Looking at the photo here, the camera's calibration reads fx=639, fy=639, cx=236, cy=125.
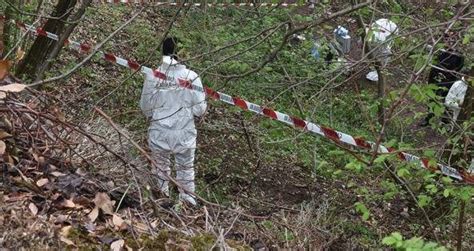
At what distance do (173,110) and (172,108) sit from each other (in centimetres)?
2

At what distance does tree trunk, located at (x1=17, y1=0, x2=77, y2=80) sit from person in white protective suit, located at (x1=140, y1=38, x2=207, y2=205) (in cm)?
112

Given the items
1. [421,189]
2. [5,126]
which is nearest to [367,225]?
[421,189]

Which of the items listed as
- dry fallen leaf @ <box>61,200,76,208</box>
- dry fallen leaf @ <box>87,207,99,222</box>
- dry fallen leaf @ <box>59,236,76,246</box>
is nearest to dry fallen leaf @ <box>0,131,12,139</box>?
dry fallen leaf @ <box>61,200,76,208</box>

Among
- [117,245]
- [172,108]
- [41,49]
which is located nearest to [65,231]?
[117,245]

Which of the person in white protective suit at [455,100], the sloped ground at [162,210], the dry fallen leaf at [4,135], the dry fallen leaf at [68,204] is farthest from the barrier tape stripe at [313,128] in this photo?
the dry fallen leaf at [68,204]

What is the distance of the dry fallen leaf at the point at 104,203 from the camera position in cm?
313

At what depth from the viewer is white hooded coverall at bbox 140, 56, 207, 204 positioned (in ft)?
18.7

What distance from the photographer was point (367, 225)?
6.34 metres

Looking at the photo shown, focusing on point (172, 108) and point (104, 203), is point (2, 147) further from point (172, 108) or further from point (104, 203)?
point (172, 108)

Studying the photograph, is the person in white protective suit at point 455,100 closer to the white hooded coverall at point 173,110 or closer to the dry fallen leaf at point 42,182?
the white hooded coverall at point 173,110

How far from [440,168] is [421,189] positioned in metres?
1.08

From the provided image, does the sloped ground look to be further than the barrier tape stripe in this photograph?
No

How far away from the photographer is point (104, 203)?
316cm

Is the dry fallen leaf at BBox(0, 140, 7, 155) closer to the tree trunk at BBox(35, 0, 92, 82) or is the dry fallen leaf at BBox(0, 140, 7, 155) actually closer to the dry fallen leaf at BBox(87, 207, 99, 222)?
the dry fallen leaf at BBox(87, 207, 99, 222)
